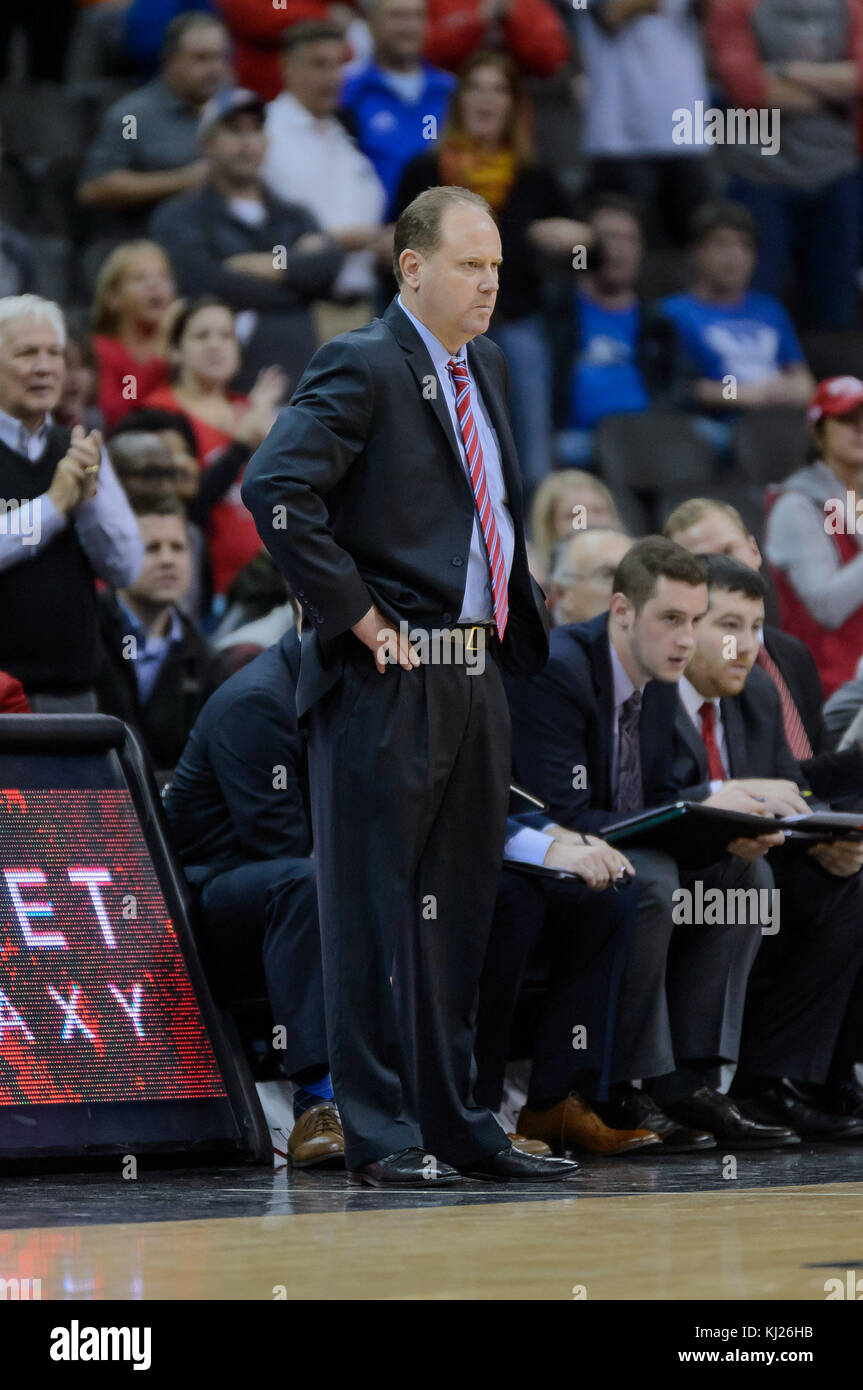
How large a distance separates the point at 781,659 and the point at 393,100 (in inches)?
140

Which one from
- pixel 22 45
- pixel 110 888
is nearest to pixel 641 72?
pixel 22 45

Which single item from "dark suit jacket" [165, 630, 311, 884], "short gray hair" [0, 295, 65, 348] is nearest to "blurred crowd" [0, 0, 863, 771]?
"short gray hair" [0, 295, 65, 348]

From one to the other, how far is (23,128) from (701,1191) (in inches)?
246

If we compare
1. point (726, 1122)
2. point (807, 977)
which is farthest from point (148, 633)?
point (726, 1122)

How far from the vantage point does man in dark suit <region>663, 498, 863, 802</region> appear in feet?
20.4

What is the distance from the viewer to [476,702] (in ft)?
13.7

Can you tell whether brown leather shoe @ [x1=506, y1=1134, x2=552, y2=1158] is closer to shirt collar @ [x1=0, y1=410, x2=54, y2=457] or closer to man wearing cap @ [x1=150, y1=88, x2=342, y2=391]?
shirt collar @ [x1=0, y1=410, x2=54, y2=457]

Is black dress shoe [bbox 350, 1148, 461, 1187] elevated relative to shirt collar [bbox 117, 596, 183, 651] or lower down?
lower down

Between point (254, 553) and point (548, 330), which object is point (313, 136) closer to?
point (548, 330)

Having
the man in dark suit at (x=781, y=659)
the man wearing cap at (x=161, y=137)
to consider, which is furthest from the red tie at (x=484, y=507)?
the man wearing cap at (x=161, y=137)

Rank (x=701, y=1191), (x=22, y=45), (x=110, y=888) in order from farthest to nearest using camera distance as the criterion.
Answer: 1. (x=22, y=45)
2. (x=110, y=888)
3. (x=701, y=1191)

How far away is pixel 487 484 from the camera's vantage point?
14.0 feet

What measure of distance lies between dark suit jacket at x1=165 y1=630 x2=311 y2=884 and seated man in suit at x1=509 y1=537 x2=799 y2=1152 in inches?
23.1

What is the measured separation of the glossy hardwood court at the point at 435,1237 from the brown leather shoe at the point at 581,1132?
0.49 metres
